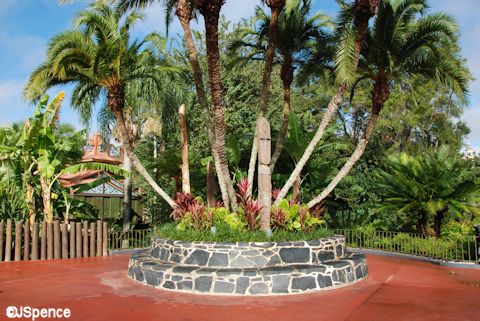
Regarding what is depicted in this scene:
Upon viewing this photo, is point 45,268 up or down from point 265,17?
down

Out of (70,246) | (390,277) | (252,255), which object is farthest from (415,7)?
(70,246)

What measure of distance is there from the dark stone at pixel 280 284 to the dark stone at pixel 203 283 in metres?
1.23

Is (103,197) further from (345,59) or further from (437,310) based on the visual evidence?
(437,310)

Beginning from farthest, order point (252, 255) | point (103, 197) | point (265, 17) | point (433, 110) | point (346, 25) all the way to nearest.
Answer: point (433, 110), point (103, 197), point (265, 17), point (346, 25), point (252, 255)

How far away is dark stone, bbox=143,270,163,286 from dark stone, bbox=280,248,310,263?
2.57m

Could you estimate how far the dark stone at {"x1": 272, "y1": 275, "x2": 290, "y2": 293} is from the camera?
8.13m

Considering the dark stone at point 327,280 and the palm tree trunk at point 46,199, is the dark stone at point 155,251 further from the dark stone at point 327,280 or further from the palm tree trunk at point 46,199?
the palm tree trunk at point 46,199

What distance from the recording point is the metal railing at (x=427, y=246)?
489 inches

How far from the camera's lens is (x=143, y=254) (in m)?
10.6

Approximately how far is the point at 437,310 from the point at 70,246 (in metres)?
10.2

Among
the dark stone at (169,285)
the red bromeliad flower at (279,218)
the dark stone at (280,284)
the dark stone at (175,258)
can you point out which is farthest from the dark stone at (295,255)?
the dark stone at (169,285)

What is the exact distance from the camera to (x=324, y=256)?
9570 mm

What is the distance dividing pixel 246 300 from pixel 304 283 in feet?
4.37

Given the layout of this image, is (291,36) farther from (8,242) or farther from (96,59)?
(8,242)
